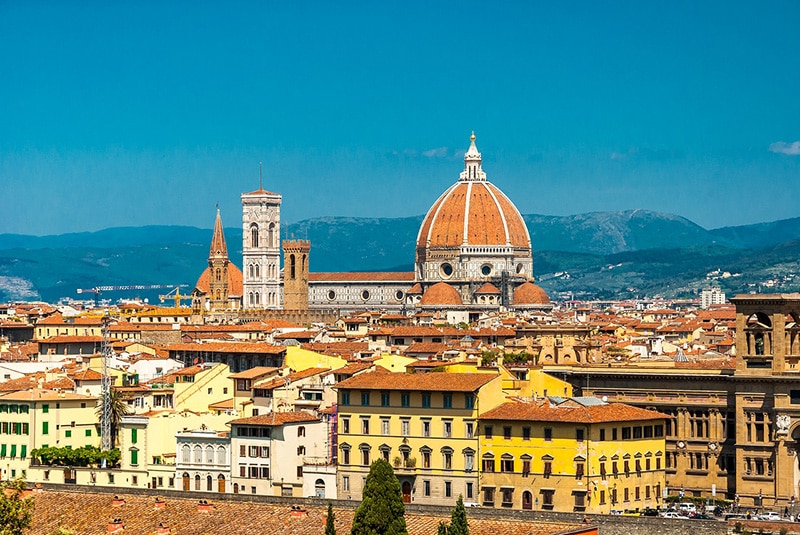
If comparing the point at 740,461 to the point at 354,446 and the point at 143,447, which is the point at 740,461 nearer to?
the point at 354,446

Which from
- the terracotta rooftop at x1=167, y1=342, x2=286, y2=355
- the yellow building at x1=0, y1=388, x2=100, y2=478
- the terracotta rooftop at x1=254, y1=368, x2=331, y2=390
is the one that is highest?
the terracotta rooftop at x1=167, y1=342, x2=286, y2=355

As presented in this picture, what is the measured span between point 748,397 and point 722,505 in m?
4.47

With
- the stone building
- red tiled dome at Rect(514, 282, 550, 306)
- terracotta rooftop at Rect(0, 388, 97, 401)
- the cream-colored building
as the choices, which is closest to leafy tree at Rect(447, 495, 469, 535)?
the stone building

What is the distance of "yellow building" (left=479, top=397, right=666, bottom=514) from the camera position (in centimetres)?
6219

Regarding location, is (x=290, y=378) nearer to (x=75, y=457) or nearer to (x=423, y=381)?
(x=75, y=457)

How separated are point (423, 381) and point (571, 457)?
7.35 meters

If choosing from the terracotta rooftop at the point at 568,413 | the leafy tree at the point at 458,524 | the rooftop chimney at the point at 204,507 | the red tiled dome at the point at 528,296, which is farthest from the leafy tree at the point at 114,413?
the red tiled dome at the point at 528,296

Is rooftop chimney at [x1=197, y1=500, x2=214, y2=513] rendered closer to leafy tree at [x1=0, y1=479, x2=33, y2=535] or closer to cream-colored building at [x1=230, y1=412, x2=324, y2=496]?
cream-colored building at [x1=230, y1=412, x2=324, y2=496]

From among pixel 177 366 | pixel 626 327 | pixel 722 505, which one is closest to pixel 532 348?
pixel 177 366

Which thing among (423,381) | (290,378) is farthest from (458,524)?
(290,378)

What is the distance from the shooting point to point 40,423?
76812mm

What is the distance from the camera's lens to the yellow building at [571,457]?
62188 mm

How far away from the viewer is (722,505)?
62500mm

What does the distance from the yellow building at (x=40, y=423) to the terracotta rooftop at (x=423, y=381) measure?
44.6 ft
